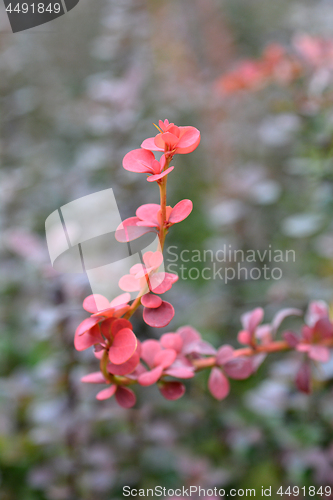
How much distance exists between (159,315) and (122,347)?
4 cm

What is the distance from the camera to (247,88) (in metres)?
1.03

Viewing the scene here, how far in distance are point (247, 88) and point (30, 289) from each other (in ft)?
2.56

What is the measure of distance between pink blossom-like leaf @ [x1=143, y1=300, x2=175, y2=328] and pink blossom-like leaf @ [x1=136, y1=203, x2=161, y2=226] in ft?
0.22

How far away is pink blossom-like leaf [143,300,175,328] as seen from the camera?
0.99ft

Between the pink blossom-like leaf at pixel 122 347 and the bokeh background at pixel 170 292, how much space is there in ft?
1.08

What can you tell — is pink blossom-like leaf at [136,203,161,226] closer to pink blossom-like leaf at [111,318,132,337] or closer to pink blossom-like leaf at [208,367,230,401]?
pink blossom-like leaf at [111,318,132,337]

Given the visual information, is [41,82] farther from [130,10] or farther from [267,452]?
[267,452]

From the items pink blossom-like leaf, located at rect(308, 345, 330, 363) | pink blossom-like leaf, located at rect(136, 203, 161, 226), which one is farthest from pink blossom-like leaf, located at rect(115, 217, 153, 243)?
pink blossom-like leaf, located at rect(308, 345, 330, 363)

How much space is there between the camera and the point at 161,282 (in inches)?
12.2

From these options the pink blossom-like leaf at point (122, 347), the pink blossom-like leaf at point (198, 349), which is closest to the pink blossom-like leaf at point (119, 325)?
the pink blossom-like leaf at point (122, 347)

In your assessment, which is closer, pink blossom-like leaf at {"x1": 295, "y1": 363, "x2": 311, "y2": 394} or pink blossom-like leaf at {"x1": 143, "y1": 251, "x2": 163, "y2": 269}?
pink blossom-like leaf at {"x1": 143, "y1": 251, "x2": 163, "y2": 269}

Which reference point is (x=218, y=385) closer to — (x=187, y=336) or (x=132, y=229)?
(x=187, y=336)

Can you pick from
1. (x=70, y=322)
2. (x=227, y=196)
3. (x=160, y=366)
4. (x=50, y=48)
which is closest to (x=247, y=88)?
(x=227, y=196)

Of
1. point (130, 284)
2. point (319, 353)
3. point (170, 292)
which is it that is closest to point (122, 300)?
point (130, 284)
